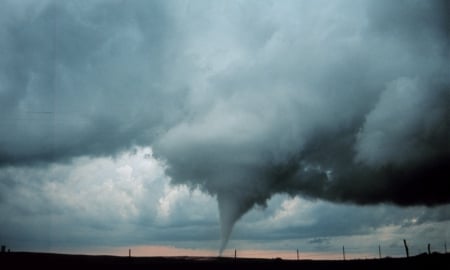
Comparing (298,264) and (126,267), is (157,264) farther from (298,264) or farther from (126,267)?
(298,264)

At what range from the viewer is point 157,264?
35.7m

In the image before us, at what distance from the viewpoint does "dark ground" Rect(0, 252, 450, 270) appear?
106ft

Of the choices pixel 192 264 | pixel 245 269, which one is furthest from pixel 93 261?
pixel 245 269

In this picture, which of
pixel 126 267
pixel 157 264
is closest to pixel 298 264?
pixel 157 264

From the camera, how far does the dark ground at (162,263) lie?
106 feet

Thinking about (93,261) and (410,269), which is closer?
(93,261)

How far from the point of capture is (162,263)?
36.1m

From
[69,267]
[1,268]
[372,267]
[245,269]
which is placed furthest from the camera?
[372,267]

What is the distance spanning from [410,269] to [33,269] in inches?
1332

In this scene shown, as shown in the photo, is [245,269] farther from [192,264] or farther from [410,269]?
[410,269]

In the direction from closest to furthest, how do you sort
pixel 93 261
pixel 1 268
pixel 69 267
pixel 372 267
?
pixel 1 268 < pixel 69 267 < pixel 93 261 < pixel 372 267

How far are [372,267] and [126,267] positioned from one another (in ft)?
76.9

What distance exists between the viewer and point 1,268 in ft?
97.5

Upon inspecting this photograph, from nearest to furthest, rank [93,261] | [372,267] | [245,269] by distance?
[93,261], [245,269], [372,267]
